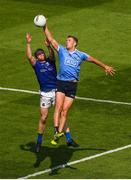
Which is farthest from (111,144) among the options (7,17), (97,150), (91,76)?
(7,17)

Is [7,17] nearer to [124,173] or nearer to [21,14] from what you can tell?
[21,14]

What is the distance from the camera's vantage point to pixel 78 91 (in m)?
33.7

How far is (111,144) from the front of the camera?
27828mm

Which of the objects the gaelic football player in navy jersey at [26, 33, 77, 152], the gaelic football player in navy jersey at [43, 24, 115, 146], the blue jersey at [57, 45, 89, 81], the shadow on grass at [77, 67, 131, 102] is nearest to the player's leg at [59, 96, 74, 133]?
the gaelic football player in navy jersey at [43, 24, 115, 146]

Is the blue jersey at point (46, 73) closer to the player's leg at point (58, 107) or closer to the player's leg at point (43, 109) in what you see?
the player's leg at point (43, 109)

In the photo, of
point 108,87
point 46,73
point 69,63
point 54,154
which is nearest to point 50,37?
point 69,63

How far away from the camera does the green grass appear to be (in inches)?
1030

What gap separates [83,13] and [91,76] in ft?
30.5

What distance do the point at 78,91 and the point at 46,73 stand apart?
7.04m

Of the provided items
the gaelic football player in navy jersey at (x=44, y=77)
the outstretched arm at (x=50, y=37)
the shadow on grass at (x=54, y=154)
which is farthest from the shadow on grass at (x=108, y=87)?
the outstretched arm at (x=50, y=37)

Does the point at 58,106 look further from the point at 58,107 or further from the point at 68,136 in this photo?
the point at 68,136

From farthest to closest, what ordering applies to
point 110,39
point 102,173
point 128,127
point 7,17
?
point 7,17
point 110,39
point 128,127
point 102,173

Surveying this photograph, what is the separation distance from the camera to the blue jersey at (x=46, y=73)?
87.8 feet

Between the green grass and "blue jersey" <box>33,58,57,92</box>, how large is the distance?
191cm
